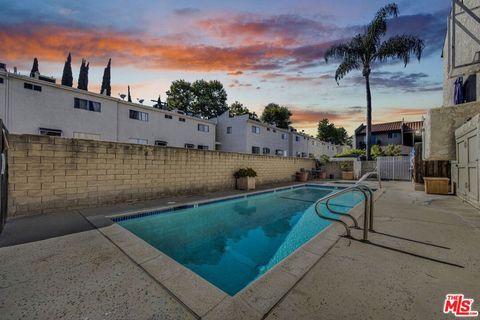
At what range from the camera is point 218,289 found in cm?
207

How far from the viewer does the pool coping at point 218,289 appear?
1.74 metres

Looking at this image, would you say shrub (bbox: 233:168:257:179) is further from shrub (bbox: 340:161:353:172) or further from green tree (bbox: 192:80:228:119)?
green tree (bbox: 192:80:228:119)

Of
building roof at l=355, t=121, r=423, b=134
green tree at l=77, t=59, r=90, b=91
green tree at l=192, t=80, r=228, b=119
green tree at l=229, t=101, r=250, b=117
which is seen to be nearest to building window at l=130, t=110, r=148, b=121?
green tree at l=77, t=59, r=90, b=91

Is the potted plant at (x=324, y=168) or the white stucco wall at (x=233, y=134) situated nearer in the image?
the potted plant at (x=324, y=168)

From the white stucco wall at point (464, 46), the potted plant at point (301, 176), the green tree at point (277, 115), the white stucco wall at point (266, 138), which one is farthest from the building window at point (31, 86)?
the green tree at point (277, 115)

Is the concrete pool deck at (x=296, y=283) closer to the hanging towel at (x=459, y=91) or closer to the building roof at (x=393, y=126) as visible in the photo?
the hanging towel at (x=459, y=91)

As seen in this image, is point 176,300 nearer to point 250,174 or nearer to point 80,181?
point 80,181


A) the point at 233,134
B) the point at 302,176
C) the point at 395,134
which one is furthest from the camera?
the point at 395,134

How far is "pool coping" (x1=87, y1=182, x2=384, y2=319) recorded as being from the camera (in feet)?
5.71

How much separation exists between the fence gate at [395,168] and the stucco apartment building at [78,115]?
57.2 feet

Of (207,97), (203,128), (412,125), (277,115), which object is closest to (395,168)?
(203,128)

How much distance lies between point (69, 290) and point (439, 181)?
11.6 m

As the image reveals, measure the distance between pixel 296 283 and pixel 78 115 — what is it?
619 inches

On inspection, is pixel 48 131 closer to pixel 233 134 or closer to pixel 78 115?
pixel 78 115
